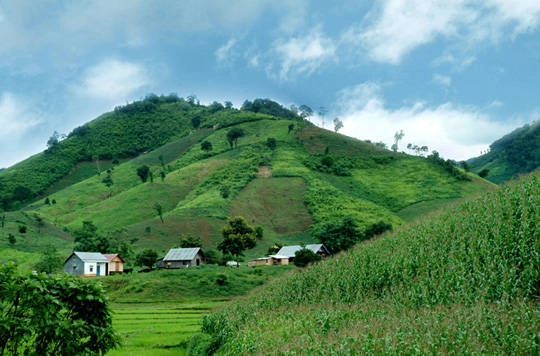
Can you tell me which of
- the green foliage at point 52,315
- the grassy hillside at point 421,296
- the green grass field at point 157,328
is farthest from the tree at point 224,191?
the green foliage at point 52,315

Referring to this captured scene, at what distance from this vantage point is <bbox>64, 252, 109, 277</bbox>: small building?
70.2 metres

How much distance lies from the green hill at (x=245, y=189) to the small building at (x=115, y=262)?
31.4 ft

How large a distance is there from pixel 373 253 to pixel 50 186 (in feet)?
524

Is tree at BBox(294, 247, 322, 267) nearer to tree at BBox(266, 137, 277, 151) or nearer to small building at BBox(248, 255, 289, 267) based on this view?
small building at BBox(248, 255, 289, 267)

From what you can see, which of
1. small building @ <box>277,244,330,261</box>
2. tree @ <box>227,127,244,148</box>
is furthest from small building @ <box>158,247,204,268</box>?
tree @ <box>227,127,244,148</box>

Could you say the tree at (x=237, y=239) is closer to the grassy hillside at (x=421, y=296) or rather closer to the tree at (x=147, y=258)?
the tree at (x=147, y=258)

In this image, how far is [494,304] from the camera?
52.2 feet

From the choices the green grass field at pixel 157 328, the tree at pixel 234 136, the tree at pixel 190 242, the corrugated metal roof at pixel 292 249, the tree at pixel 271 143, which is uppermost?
the tree at pixel 234 136

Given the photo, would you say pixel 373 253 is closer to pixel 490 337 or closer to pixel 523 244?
pixel 523 244

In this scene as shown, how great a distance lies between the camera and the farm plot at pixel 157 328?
25.0 meters

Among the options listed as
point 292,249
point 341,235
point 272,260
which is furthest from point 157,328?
point 341,235

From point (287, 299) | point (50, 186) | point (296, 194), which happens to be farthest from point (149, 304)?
point (50, 186)

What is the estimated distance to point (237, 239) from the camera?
8188 cm

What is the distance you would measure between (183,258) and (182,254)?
1.26 metres
